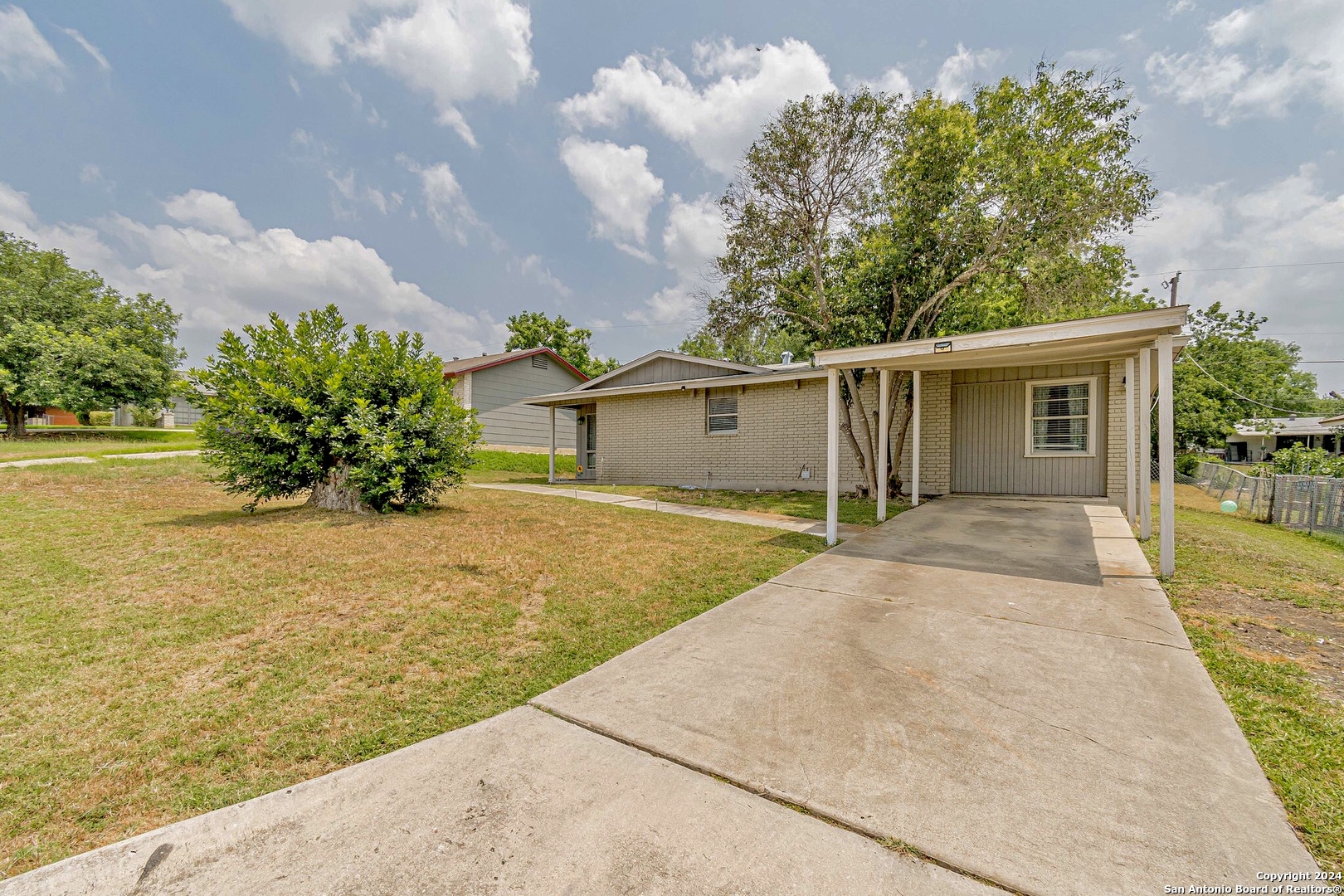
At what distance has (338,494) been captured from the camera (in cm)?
736

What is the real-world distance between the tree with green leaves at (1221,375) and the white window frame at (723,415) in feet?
70.1

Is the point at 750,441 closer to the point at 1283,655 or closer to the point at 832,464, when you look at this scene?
the point at 832,464

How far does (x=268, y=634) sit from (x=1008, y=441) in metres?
11.5

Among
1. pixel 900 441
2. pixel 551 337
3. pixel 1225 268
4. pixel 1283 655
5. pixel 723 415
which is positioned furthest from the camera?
pixel 551 337

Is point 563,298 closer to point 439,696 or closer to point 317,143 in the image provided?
point 317,143

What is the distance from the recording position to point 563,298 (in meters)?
25.2

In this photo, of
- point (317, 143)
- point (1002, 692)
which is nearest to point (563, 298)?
point (317, 143)

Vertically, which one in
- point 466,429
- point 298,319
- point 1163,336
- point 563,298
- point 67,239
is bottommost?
point 466,429

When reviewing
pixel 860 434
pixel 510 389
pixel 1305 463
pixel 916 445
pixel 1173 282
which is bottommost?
pixel 1305 463

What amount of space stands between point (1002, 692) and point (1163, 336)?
15.2ft

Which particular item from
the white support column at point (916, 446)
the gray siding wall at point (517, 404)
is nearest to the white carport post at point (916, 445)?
the white support column at point (916, 446)

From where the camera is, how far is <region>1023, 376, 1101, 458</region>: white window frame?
924cm

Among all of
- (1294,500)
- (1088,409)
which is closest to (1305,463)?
(1294,500)

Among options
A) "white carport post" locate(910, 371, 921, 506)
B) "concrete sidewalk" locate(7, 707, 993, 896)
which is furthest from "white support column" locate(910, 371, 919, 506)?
"concrete sidewalk" locate(7, 707, 993, 896)
